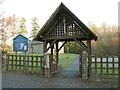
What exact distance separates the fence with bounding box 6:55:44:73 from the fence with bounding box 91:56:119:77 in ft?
12.5

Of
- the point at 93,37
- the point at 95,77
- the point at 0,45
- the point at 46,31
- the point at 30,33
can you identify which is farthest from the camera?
the point at 30,33

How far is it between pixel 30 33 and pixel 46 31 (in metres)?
61.6

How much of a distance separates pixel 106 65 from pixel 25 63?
6.16m

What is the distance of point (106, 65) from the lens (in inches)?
606

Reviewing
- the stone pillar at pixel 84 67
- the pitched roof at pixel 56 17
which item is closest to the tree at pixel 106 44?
the pitched roof at pixel 56 17

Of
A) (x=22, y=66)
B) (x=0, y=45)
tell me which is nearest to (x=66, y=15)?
(x=22, y=66)

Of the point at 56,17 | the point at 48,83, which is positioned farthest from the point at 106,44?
the point at 48,83

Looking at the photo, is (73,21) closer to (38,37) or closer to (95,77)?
(38,37)

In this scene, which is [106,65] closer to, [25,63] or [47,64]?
[47,64]

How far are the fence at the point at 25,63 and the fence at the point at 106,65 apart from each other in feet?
12.5

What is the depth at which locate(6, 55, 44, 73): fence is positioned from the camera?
57.1 feet

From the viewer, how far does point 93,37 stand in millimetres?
16297

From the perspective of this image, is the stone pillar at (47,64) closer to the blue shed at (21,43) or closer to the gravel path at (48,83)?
the gravel path at (48,83)

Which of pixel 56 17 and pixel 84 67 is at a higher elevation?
pixel 56 17
